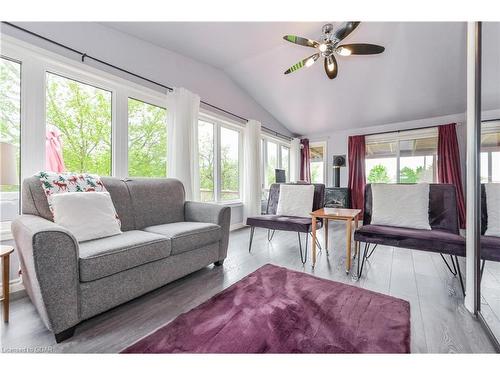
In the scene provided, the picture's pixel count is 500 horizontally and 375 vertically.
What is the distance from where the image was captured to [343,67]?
3.49m

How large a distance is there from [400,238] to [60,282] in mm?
2375

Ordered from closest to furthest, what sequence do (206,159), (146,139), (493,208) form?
(493,208), (146,139), (206,159)

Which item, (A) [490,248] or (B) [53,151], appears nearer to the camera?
(A) [490,248]

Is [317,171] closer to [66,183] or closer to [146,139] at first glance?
[146,139]

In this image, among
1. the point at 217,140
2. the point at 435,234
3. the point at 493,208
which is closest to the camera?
the point at 493,208

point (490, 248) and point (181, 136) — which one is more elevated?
point (181, 136)

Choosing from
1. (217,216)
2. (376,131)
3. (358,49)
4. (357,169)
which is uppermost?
(358,49)

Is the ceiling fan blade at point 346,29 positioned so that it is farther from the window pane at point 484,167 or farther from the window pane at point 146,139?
the window pane at point 146,139

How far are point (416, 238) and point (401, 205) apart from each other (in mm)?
537

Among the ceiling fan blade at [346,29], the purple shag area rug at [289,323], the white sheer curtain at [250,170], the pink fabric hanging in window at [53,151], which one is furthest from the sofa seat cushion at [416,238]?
the pink fabric hanging in window at [53,151]

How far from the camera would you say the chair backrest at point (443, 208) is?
2.04m

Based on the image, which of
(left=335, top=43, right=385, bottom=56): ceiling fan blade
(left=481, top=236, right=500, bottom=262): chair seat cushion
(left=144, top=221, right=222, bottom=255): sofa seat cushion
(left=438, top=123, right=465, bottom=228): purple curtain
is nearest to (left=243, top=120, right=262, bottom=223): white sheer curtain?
(left=144, top=221, right=222, bottom=255): sofa seat cushion

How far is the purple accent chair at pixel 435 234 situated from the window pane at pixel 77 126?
9.05 feet

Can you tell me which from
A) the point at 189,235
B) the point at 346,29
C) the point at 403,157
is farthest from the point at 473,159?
the point at 403,157
